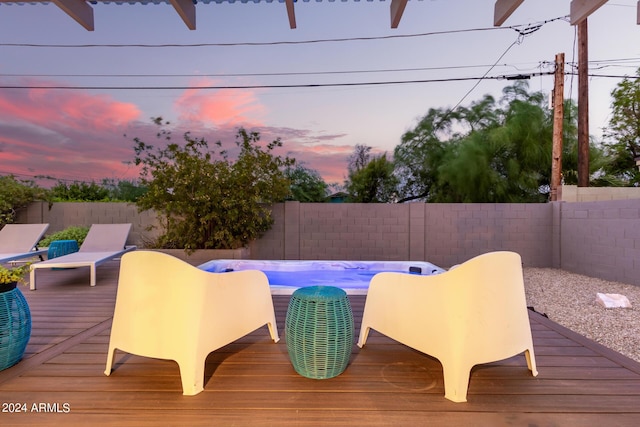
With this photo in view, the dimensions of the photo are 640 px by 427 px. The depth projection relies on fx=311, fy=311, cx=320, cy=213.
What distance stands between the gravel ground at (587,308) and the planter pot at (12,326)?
4.55 m

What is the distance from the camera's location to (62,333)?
97.0 inches

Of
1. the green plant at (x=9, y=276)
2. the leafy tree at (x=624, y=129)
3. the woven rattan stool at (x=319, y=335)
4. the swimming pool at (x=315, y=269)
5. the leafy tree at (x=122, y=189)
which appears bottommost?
the swimming pool at (x=315, y=269)

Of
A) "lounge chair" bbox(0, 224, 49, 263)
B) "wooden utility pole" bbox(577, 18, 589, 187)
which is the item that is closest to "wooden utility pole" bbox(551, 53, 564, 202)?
"wooden utility pole" bbox(577, 18, 589, 187)

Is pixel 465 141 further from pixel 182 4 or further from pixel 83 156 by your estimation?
pixel 83 156

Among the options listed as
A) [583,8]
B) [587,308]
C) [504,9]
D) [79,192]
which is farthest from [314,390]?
[79,192]

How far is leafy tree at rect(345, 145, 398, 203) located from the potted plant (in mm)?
7994

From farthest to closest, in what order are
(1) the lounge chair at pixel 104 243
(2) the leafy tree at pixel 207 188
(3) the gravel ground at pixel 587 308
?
(2) the leafy tree at pixel 207 188 → (1) the lounge chair at pixel 104 243 → (3) the gravel ground at pixel 587 308

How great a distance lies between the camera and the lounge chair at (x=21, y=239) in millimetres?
5027

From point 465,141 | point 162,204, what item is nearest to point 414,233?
point 465,141

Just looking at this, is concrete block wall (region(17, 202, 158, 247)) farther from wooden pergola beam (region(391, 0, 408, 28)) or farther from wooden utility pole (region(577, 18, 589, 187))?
wooden utility pole (region(577, 18, 589, 187))

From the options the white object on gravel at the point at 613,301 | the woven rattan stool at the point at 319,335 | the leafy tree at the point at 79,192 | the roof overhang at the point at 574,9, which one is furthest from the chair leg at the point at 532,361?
→ the leafy tree at the point at 79,192

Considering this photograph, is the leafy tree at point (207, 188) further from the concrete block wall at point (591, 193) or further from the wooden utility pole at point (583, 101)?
the wooden utility pole at point (583, 101)

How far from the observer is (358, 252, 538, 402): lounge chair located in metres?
1.59

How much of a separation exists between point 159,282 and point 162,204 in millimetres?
4479
